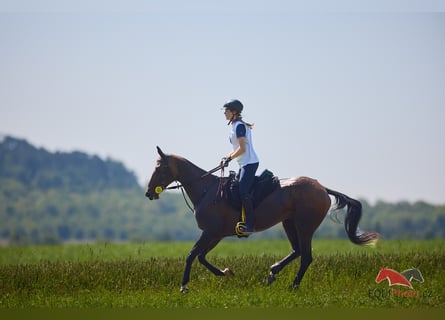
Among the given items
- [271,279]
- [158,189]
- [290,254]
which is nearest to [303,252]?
[290,254]

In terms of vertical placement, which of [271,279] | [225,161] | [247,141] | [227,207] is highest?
[247,141]

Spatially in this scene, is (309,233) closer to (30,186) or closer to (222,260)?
(222,260)

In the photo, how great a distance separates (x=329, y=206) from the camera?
36.4ft

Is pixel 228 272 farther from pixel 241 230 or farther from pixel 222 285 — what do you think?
pixel 241 230

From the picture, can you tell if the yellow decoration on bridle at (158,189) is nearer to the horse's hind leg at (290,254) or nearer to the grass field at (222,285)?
the grass field at (222,285)

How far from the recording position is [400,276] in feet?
36.4

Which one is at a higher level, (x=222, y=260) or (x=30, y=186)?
(x=30, y=186)

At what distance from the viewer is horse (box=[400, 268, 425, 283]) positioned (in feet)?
37.0

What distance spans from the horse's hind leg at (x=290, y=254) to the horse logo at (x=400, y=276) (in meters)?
1.46

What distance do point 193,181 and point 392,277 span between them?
363 centimetres

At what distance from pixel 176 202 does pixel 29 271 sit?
46.8 metres

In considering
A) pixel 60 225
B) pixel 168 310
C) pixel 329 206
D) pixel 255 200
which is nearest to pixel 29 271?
pixel 168 310

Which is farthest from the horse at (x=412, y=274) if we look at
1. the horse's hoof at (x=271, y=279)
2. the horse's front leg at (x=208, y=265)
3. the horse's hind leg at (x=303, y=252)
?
the horse's front leg at (x=208, y=265)

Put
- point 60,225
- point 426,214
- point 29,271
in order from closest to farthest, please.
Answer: point 29,271 < point 426,214 < point 60,225
